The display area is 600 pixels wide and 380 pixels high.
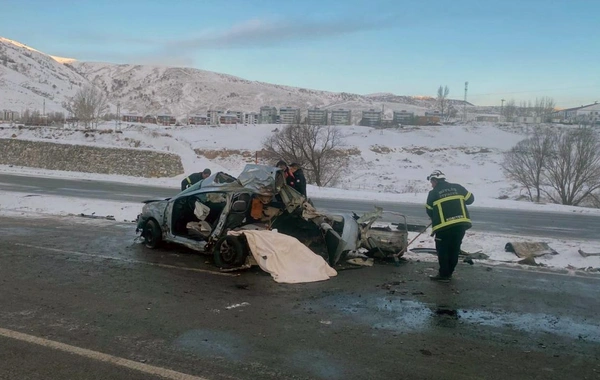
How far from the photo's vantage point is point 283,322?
5.70 meters

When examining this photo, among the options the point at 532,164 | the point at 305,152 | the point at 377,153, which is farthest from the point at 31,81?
the point at 532,164

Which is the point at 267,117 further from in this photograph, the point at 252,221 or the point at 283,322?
the point at 283,322

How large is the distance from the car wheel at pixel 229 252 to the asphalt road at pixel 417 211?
8.73m

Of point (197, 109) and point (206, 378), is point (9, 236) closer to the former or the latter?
point (206, 378)

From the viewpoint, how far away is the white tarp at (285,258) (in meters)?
7.77

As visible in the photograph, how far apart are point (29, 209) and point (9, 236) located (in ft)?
19.5

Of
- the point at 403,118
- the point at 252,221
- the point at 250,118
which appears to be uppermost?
the point at 403,118

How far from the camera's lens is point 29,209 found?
16.3 metres

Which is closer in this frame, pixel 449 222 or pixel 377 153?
pixel 449 222

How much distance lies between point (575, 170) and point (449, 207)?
100ft

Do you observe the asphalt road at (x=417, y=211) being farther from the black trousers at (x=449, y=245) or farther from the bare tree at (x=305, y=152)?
the bare tree at (x=305, y=152)

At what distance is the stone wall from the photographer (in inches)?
1305

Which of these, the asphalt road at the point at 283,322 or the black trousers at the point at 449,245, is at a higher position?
the black trousers at the point at 449,245

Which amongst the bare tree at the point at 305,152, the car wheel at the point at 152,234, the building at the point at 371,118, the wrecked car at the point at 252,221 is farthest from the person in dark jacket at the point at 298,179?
the building at the point at 371,118
